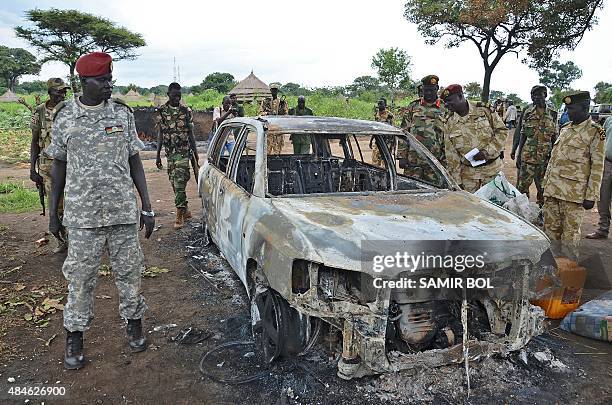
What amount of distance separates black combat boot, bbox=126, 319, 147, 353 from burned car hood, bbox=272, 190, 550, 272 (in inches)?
51.4

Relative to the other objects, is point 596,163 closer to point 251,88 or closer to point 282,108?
point 282,108

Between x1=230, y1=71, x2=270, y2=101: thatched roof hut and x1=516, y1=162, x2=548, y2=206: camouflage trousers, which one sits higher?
x1=230, y1=71, x2=270, y2=101: thatched roof hut

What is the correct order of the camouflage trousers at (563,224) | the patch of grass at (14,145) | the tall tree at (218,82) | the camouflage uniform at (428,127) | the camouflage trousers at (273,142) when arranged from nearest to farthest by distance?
1. the camouflage trousers at (273,142)
2. the camouflage trousers at (563,224)
3. the camouflage uniform at (428,127)
4. the patch of grass at (14,145)
5. the tall tree at (218,82)

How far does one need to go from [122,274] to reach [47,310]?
1250mm

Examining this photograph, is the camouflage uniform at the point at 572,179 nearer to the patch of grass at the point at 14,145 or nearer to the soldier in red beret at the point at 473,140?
the soldier in red beret at the point at 473,140

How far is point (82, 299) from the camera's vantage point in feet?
10.3

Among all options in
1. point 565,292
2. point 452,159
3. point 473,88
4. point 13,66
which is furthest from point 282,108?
point 13,66

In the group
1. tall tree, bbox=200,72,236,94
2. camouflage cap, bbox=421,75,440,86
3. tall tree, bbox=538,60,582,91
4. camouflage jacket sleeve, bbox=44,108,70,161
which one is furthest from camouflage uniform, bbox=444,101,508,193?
tall tree, bbox=538,60,582,91

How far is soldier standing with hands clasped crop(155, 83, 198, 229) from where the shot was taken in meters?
6.47

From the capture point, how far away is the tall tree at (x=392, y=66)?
29969mm

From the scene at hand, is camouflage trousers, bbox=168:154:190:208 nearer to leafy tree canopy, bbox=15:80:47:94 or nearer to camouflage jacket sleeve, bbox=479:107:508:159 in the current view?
camouflage jacket sleeve, bbox=479:107:508:159

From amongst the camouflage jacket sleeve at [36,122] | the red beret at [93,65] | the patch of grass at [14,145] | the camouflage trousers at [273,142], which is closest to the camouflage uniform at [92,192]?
the red beret at [93,65]

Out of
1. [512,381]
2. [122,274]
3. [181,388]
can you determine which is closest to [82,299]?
[122,274]

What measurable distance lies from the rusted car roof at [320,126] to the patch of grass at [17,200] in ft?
16.8
